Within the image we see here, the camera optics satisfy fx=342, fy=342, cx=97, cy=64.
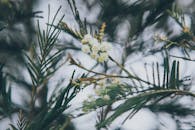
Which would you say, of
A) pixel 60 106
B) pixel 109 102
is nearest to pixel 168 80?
pixel 109 102

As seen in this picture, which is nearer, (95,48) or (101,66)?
(95,48)

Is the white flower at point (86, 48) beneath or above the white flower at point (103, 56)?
above

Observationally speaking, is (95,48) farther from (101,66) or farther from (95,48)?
(101,66)

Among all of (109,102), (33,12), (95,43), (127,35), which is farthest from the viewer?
(127,35)

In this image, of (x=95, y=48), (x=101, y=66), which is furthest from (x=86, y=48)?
(x=101, y=66)

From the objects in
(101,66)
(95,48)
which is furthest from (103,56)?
(101,66)

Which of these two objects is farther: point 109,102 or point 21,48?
point 21,48

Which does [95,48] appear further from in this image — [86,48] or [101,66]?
[101,66]

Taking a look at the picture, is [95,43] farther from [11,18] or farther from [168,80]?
[11,18]
